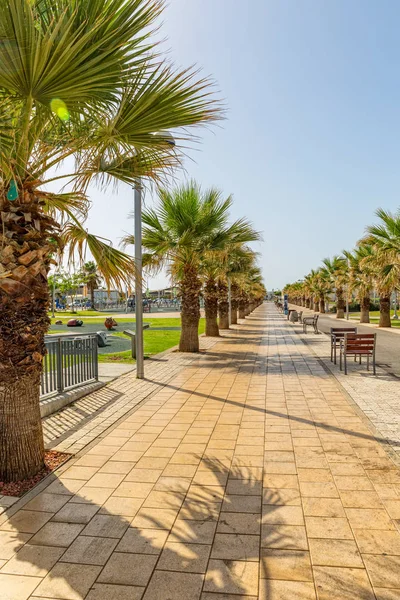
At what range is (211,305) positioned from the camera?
21125mm

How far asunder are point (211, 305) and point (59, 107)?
17.5 meters

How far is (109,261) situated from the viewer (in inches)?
211

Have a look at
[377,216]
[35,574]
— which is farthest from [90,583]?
[377,216]

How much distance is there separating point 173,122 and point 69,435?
4.10 meters

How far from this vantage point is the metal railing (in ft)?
24.3

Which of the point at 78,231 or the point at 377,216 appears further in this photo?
the point at 377,216

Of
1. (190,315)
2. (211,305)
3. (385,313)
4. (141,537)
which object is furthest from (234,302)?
(141,537)

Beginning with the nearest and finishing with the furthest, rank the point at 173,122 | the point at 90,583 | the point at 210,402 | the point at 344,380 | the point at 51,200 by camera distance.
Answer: the point at 90,583, the point at 173,122, the point at 51,200, the point at 210,402, the point at 344,380

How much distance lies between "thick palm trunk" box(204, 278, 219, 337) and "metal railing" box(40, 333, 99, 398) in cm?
1207

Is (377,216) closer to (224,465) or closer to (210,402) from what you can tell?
(210,402)

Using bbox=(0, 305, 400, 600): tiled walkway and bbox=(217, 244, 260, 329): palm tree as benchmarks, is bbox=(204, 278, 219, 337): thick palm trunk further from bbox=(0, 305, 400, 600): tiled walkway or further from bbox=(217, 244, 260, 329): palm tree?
bbox=(0, 305, 400, 600): tiled walkway

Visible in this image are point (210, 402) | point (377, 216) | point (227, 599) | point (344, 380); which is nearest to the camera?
point (227, 599)

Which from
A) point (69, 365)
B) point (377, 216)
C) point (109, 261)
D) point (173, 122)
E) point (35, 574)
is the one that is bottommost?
point (35, 574)

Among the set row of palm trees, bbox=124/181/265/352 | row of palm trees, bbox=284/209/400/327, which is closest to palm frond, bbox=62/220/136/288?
row of palm trees, bbox=124/181/265/352
